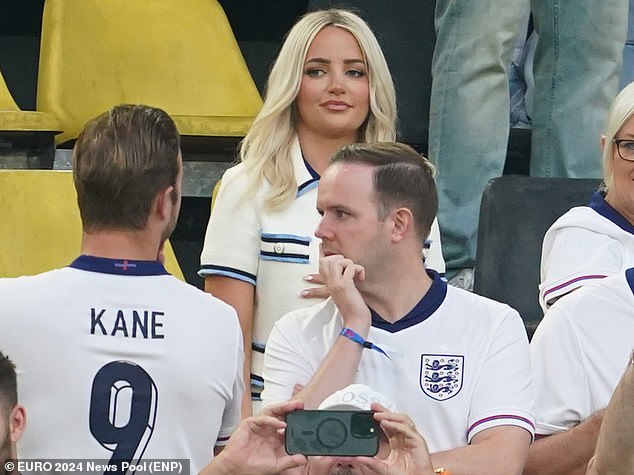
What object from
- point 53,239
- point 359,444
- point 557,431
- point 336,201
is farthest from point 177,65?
point 359,444

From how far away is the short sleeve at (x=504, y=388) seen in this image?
115 inches

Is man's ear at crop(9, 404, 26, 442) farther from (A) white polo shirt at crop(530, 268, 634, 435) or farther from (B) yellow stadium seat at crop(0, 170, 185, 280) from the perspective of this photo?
(B) yellow stadium seat at crop(0, 170, 185, 280)

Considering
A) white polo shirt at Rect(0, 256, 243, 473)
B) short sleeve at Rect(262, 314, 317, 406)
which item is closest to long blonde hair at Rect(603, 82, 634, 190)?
short sleeve at Rect(262, 314, 317, 406)

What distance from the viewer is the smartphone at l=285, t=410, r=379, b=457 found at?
2.44m

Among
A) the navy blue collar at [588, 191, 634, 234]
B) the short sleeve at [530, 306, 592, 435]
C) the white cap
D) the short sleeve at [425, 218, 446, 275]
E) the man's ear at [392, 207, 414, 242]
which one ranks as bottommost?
the short sleeve at [530, 306, 592, 435]

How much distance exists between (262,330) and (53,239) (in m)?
0.71

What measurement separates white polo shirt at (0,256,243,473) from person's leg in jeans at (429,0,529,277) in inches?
67.6

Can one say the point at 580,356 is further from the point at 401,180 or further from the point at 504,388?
the point at 401,180

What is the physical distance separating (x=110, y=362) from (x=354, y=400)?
42 centimetres

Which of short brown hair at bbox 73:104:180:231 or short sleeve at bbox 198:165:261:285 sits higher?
short brown hair at bbox 73:104:180:231

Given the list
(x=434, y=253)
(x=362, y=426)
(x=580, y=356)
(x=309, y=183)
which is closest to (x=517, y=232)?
(x=434, y=253)

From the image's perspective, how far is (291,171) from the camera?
373 centimetres

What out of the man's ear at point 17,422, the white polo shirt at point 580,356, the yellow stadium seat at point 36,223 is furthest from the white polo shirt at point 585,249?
the man's ear at point 17,422

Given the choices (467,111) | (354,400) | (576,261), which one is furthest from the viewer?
(467,111)
